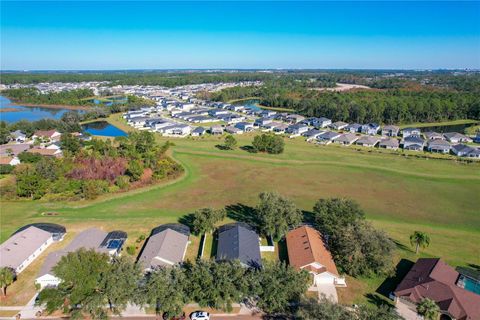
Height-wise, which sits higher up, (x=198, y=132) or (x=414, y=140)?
(x=414, y=140)

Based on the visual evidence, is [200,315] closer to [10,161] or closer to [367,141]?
[10,161]

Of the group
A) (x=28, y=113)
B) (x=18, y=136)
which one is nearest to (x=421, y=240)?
(x=18, y=136)

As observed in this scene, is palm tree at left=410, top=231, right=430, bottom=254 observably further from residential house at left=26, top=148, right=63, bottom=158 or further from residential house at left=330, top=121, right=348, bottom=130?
residential house at left=330, top=121, right=348, bottom=130

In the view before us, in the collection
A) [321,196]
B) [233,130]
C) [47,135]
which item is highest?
[47,135]

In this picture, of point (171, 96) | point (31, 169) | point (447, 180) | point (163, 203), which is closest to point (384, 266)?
point (163, 203)

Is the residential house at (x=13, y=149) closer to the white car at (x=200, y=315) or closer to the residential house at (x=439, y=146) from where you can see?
the white car at (x=200, y=315)

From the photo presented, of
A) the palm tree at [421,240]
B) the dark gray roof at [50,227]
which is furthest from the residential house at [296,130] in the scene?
the dark gray roof at [50,227]

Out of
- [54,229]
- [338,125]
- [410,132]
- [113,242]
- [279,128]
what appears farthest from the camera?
[338,125]
